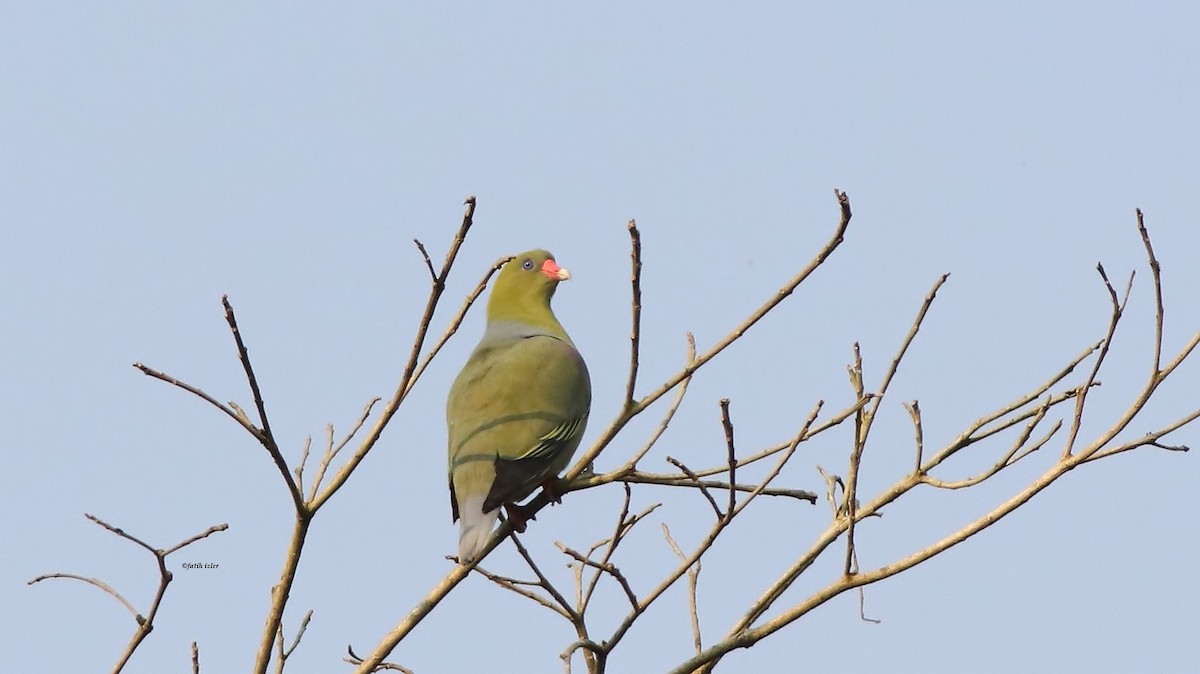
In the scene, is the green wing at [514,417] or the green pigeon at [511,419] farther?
the green wing at [514,417]

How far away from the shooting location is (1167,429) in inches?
119

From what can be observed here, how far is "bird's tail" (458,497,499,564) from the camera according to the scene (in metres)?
4.24

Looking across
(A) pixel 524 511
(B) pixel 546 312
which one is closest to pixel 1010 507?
(A) pixel 524 511

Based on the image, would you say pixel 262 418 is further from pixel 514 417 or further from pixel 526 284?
pixel 526 284

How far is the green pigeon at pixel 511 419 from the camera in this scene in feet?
15.3

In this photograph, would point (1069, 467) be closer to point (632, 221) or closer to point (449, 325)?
point (632, 221)

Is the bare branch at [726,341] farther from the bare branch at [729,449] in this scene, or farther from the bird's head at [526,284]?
the bird's head at [526,284]

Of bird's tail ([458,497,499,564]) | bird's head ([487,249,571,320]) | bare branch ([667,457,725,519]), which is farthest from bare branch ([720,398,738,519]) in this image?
bird's head ([487,249,571,320])

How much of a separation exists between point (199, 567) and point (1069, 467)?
233 centimetres

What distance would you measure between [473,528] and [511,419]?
0.66 metres

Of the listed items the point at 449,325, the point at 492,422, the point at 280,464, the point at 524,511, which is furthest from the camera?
the point at 492,422

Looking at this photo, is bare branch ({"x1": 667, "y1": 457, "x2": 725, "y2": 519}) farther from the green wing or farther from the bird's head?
the bird's head

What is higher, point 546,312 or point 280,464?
point 546,312

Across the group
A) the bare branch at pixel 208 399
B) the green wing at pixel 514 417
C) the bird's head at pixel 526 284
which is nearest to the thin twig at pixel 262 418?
the bare branch at pixel 208 399
